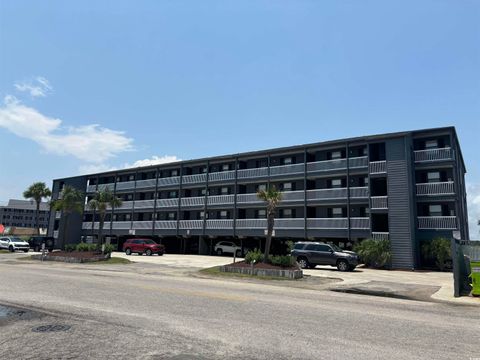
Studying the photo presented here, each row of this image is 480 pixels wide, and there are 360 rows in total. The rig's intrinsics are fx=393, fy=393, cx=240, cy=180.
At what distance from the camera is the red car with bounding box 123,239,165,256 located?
138 ft

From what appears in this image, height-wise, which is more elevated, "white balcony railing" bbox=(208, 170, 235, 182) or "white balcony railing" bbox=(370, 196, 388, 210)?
"white balcony railing" bbox=(208, 170, 235, 182)

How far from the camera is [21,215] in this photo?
143250 mm

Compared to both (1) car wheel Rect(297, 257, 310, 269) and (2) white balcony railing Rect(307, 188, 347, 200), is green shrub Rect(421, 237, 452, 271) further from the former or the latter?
(1) car wheel Rect(297, 257, 310, 269)

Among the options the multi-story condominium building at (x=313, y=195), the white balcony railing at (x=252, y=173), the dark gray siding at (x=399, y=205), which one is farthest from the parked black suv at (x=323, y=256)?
the white balcony railing at (x=252, y=173)

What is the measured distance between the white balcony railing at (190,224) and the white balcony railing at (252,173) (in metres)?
6.87

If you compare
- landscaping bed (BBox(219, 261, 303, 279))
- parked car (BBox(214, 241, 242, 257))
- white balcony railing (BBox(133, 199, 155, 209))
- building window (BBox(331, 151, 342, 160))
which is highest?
building window (BBox(331, 151, 342, 160))

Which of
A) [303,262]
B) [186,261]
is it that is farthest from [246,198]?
[303,262]

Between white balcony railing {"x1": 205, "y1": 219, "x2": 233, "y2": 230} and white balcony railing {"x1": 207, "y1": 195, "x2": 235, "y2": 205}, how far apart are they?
6.41 ft

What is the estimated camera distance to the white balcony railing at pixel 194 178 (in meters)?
44.8

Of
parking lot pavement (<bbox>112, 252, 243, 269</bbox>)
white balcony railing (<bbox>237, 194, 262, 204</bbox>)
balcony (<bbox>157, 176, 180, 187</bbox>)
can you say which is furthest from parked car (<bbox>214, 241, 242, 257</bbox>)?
balcony (<bbox>157, 176, 180, 187</bbox>)

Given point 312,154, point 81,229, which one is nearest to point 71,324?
point 312,154

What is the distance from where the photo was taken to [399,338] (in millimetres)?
7449

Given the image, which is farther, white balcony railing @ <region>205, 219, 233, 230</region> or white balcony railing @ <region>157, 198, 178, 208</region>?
white balcony railing @ <region>157, 198, 178, 208</region>

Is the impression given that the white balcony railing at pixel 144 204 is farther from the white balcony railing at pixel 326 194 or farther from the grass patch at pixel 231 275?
the grass patch at pixel 231 275
